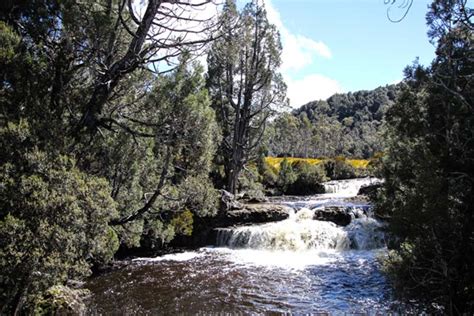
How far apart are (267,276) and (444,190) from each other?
281 inches

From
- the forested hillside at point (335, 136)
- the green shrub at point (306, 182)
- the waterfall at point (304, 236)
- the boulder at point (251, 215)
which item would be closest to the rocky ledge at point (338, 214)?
the waterfall at point (304, 236)

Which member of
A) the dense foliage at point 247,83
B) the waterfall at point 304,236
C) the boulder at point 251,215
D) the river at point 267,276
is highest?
the dense foliage at point 247,83

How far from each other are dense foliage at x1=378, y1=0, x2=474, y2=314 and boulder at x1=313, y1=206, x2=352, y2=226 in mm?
10756

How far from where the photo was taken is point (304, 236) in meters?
17.1

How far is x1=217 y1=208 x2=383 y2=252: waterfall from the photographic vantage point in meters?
16.8

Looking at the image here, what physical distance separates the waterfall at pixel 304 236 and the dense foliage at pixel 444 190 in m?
9.37

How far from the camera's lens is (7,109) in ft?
19.6

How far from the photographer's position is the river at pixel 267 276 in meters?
9.51

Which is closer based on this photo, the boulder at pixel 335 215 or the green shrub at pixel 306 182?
the boulder at pixel 335 215

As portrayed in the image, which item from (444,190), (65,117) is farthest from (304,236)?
(65,117)

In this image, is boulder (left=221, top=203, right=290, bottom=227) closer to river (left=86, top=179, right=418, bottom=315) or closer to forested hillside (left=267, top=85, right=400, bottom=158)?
river (left=86, top=179, right=418, bottom=315)

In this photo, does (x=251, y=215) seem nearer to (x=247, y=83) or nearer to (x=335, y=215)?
(x=335, y=215)

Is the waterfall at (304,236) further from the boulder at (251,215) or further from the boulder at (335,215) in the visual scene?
the boulder at (251,215)

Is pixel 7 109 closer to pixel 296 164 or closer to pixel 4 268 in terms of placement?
pixel 4 268
